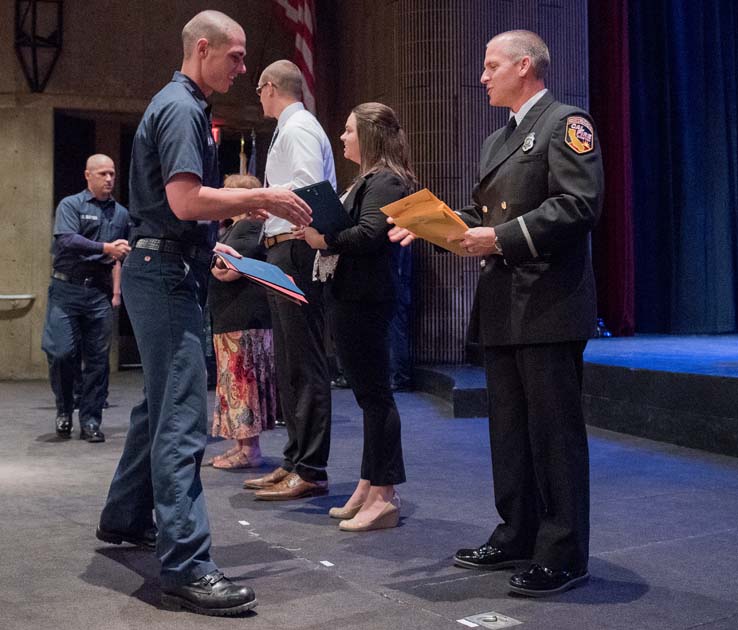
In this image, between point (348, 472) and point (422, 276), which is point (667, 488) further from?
point (422, 276)

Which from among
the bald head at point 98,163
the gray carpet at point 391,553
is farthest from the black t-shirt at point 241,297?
the bald head at point 98,163

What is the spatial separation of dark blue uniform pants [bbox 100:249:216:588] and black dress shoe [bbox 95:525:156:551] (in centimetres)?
50

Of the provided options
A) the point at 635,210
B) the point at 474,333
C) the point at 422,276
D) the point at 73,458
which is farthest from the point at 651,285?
the point at 474,333

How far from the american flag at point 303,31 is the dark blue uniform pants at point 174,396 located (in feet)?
19.5

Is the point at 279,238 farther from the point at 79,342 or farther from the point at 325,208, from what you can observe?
the point at 79,342

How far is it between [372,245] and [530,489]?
94cm

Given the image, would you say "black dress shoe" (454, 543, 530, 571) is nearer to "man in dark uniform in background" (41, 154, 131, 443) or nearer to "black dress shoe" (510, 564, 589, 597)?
"black dress shoe" (510, 564, 589, 597)

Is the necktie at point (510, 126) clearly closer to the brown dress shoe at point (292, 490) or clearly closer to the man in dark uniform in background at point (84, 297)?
the brown dress shoe at point (292, 490)

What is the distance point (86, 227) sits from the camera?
543 centimetres

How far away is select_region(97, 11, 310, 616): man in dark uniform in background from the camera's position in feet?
7.91

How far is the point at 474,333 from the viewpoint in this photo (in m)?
2.81

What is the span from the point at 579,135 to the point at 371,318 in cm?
101

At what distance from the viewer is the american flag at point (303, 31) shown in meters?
8.29

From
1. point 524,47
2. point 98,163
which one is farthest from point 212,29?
point 98,163
